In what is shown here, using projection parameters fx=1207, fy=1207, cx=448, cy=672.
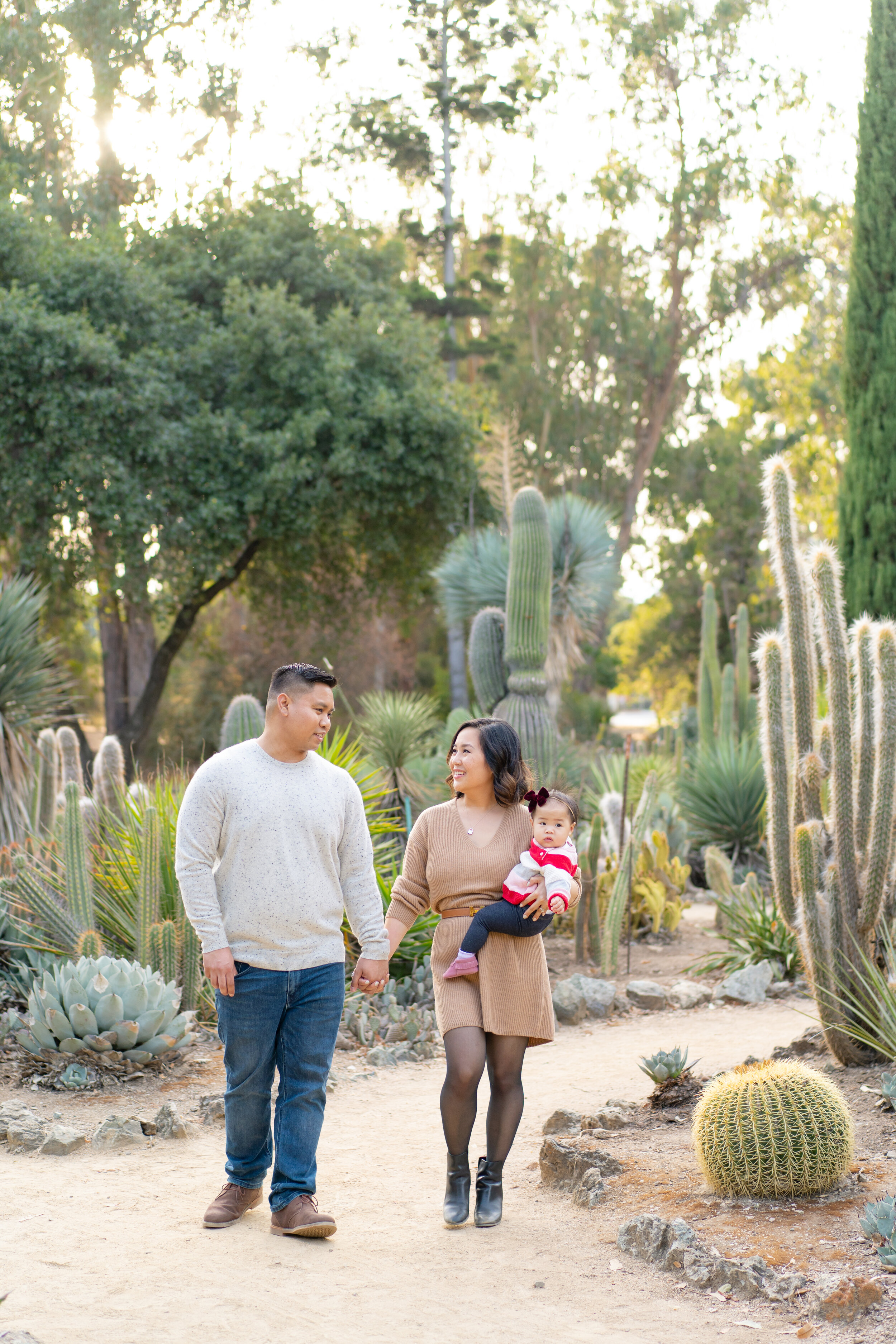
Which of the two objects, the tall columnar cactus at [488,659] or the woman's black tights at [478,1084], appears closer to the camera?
the woman's black tights at [478,1084]

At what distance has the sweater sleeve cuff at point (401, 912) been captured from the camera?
3.76 meters

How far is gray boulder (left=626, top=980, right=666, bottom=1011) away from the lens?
23.1 feet

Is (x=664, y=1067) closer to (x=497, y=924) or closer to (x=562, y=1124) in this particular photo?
(x=562, y=1124)

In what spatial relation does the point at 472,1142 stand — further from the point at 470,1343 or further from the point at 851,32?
the point at 851,32

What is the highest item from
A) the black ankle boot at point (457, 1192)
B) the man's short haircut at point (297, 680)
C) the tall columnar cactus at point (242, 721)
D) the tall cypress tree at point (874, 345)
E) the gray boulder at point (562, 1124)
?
the tall cypress tree at point (874, 345)

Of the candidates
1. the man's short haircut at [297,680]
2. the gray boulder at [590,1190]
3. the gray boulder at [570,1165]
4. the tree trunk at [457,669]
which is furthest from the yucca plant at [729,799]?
the tree trunk at [457,669]

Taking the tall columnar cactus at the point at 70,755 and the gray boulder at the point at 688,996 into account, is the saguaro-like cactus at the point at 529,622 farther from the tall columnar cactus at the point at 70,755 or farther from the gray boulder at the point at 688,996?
the tall columnar cactus at the point at 70,755

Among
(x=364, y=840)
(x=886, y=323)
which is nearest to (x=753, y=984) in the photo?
(x=364, y=840)

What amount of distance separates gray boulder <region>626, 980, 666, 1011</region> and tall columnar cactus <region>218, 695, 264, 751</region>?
8.98 ft

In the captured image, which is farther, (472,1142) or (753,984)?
(753,984)

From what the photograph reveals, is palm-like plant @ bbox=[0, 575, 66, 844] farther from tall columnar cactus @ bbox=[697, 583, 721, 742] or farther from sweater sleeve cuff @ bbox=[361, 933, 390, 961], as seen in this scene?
tall columnar cactus @ bbox=[697, 583, 721, 742]

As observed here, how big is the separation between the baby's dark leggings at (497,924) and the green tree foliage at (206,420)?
1217 cm

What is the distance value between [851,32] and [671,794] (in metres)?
18.5

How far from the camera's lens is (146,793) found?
6.23 meters
